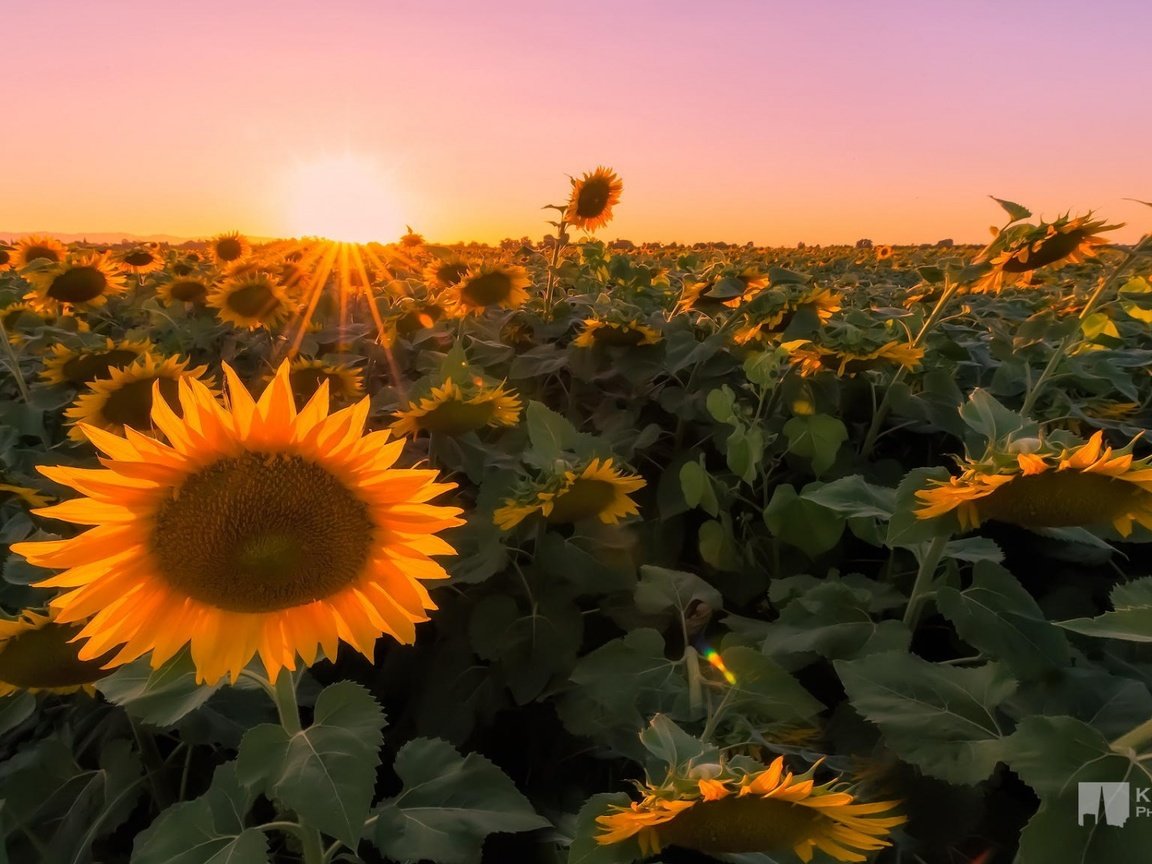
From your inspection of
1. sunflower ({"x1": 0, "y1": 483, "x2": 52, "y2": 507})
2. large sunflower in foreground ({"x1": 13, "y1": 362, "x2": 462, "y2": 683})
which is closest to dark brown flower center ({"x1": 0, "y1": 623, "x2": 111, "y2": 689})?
large sunflower in foreground ({"x1": 13, "y1": 362, "x2": 462, "y2": 683})

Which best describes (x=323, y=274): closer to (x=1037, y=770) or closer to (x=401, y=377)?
(x=401, y=377)

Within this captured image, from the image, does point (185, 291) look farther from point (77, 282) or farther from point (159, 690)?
point (159, 690)

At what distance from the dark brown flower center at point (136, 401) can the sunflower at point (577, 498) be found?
1434mm

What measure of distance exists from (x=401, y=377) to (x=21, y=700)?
82.6 inches

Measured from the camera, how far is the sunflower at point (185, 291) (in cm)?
463

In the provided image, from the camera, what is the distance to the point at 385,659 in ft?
7.11

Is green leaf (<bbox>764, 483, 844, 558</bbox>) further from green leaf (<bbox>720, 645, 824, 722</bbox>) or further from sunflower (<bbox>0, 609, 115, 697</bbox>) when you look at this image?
sunflower (<bbox>0, 609, 115, 697</bbox>)

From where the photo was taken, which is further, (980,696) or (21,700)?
(21,700)

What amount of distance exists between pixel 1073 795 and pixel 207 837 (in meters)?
1.24

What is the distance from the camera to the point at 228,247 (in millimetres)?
6652

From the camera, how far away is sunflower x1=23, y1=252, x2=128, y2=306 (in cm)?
435

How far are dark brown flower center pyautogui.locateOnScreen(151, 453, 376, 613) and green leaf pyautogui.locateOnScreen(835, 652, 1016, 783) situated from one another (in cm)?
87

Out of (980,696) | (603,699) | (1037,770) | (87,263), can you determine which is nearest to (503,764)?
(603,699)

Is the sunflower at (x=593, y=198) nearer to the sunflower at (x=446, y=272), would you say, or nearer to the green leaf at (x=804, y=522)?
the sunflower at (x=446, y=272)
